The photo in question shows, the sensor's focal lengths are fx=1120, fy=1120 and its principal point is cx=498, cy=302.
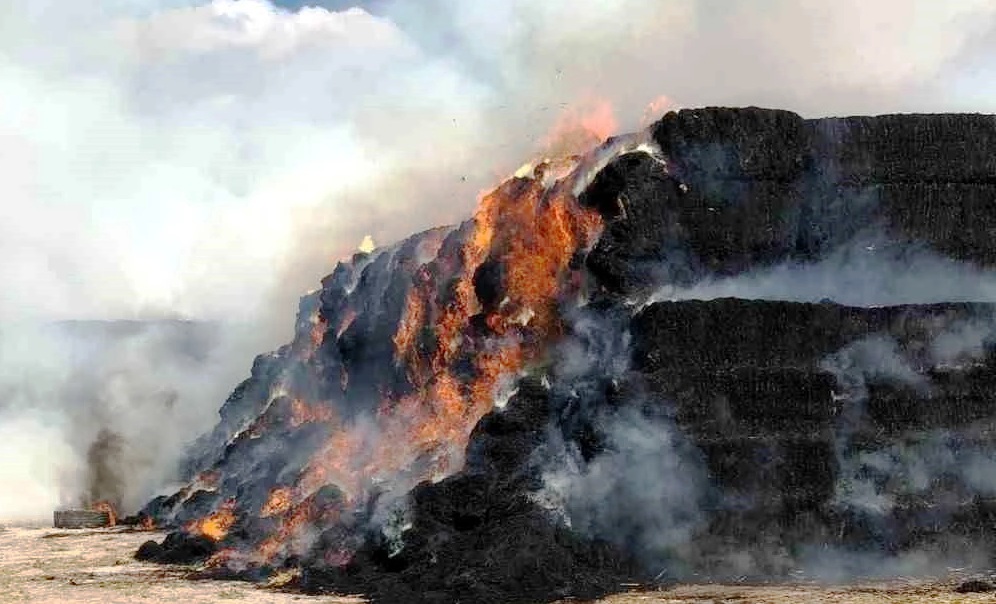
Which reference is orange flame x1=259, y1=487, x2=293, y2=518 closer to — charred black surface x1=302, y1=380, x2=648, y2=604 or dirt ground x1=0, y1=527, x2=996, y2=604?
dirt ground x1=0, y1=527, x2=996, y2=604

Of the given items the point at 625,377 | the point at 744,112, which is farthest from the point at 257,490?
the point at 744,112

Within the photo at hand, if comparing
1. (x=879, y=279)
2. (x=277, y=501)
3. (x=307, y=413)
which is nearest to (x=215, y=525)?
(x=277, y=501)

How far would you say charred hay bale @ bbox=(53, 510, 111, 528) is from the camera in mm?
57906

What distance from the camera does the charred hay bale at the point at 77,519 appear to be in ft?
190

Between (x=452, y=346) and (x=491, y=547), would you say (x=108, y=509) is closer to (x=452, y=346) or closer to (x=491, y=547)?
(x=452, y=346)

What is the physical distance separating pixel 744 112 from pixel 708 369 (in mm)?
8201

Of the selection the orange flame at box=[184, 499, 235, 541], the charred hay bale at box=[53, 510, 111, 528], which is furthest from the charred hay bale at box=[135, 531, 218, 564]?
the charred hay bale at box=[53, 510, 111, 528]

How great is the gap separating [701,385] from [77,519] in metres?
40.8

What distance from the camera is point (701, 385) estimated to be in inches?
1136

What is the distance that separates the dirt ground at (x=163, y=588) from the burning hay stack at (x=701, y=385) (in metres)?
1.51

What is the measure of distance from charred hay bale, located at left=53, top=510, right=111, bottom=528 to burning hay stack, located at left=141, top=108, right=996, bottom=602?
21.0m

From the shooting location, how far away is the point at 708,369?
2911 cm

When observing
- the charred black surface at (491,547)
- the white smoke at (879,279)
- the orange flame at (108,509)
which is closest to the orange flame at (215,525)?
the charred black surface at (491,547)

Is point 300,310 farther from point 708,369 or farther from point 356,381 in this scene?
point 708,369
